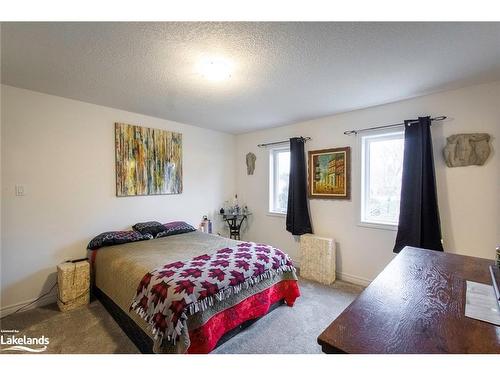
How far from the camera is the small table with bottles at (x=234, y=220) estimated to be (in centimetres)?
434

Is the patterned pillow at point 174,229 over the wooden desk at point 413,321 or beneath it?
beneath

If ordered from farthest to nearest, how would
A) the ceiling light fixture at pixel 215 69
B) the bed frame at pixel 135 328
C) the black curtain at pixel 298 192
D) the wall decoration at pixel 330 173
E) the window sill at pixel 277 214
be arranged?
the window sill at pixel 277 214, the black curtain at pixel 298 192, the wall decoration at pixel 330 173, the ceiling light fixture at pixel 215 69, the bed frame at pixel 135 328

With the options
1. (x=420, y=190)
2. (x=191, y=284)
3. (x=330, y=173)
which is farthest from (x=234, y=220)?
(x=420, y=190)

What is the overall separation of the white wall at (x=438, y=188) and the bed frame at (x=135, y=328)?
141 cm

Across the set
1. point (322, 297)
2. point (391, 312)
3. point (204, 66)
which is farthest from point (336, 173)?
point (391, 312)

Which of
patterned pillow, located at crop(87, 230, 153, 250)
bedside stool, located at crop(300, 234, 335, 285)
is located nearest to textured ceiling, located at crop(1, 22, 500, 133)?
patterned pillow, located at crop(87, 230, 153, 250)

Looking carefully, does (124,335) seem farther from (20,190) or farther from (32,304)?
(20,190)

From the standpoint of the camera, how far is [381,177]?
3.04m

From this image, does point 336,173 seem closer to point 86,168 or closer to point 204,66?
point 204,66

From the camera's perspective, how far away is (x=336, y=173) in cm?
329

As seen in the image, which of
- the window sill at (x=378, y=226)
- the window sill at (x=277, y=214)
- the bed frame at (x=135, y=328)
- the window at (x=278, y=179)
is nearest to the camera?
the bed frame at (x=135, y=328)

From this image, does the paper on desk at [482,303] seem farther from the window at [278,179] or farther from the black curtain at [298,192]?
the window at [278,179]

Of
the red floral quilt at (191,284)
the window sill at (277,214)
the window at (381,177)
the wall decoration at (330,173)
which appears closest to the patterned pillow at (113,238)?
the red floral quilt at (191,284)
